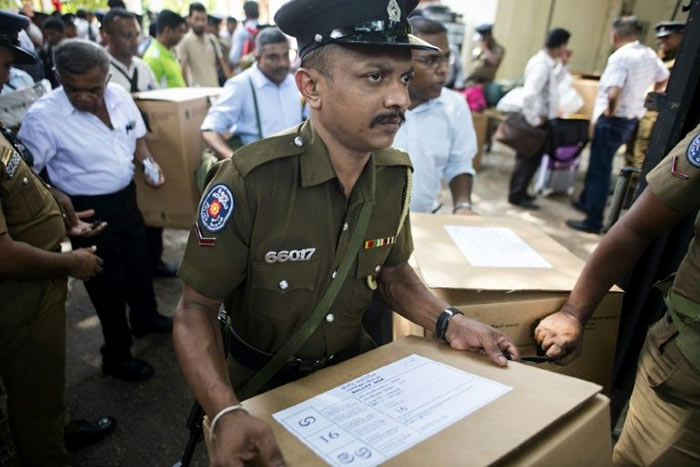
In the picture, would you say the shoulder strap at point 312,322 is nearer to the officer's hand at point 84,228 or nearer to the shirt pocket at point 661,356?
the shirt pocket at point 661,356

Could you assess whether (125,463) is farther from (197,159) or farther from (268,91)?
(268,91)

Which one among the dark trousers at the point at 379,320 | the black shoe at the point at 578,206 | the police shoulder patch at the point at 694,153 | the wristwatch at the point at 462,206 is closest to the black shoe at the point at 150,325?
the dark trousers at the point at 379,320

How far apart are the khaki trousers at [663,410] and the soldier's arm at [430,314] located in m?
0.52

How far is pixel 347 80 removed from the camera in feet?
3.70

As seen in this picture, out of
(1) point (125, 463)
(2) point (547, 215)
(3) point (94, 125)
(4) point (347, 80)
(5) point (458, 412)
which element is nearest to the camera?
(5) point (458, 412)

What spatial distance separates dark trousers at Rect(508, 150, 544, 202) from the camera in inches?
230

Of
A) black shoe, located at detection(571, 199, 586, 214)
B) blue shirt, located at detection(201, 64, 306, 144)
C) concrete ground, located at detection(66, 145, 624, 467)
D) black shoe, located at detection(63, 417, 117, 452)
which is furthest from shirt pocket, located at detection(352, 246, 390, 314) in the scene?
black shoe, located at detection(571, 199, 586, 214)

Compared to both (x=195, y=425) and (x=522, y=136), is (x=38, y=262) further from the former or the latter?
(x=522, y=136)

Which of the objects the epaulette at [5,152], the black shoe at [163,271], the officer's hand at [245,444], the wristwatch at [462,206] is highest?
the epaulette at [5,152]

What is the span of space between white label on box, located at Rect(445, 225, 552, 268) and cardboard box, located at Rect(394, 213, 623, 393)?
0.10 ft

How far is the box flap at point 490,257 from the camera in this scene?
5.08 ft

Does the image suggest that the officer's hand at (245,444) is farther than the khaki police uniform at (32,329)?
No

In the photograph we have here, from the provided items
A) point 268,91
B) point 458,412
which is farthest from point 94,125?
point 458,412

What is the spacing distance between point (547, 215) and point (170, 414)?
4.83 metres
